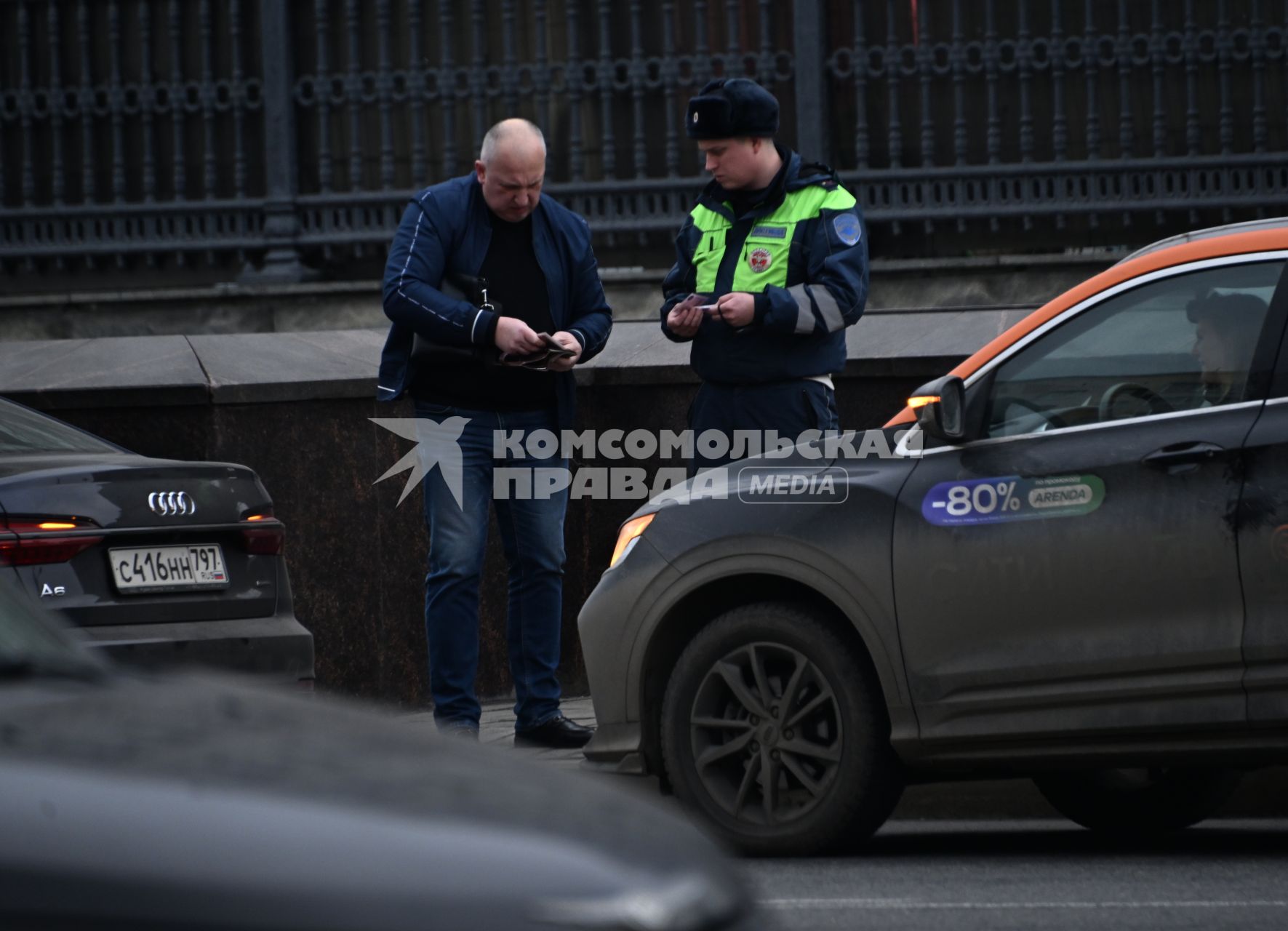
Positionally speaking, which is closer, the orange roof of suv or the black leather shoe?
the orange roof of suv

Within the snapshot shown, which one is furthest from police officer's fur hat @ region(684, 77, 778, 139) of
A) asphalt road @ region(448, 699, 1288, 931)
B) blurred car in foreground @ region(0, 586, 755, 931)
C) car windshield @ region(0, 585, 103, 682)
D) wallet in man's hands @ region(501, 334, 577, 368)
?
blurred car in foreground @ region(0, 586, 755, 931)

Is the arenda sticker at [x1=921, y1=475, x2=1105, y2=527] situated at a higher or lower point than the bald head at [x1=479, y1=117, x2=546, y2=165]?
lower

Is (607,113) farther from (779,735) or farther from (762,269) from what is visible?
(779,735)

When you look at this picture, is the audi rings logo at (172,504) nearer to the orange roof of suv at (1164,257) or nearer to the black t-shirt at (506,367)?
the black t-shirt at (506,367)

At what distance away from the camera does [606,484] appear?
31.7 feet

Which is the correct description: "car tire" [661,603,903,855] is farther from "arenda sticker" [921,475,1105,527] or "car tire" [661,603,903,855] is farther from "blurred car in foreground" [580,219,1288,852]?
"arenda sticker" [921,475,1105,527]

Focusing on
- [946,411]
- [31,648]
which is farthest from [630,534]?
[31,648]

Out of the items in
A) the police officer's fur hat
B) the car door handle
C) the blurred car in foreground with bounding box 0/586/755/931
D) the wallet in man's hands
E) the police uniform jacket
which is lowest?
the car door handle

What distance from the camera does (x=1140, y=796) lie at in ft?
21.0

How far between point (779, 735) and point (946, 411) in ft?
3.22

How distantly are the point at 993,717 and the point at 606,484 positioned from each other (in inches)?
165

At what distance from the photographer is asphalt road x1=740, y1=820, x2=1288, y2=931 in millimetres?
4918

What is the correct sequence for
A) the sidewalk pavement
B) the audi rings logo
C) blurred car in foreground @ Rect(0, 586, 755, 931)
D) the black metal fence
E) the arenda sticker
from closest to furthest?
blurred car in foreground @ Rect(0, 586, 755, 931) < the arenda sticker < the audi rings logo < the sidewalk pavement < the black metal fence

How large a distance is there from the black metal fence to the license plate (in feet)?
15.6
